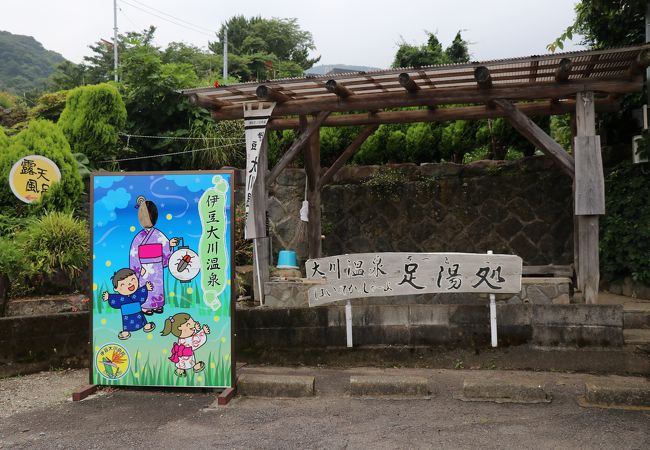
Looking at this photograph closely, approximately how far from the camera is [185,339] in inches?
228

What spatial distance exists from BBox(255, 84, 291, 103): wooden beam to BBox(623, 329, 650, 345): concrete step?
18.4 feet

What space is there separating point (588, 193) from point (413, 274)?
8.43 feet

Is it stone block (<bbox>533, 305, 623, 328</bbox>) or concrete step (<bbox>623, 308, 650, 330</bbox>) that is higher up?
stone block (<bbox>533, 305, 623, 328</bbox>)

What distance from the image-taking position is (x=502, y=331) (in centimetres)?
673

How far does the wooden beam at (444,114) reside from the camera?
29.0ft

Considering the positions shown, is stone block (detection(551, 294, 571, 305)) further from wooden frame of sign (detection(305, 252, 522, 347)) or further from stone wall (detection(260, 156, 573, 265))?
stone wall (detection(260, 156, 573, 265))

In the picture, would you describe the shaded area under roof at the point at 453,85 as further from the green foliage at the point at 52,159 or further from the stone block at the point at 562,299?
the green foliage at the point at 52,159

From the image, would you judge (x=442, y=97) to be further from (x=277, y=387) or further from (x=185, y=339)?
(x=185, y=339)

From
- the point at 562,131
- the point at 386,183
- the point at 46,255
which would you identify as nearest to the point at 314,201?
the point at 386,183

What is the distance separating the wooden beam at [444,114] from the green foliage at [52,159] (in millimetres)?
3631

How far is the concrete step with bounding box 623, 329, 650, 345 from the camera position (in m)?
6.51

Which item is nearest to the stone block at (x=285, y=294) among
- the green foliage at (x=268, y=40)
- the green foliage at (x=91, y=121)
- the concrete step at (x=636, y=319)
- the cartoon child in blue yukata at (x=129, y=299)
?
the cartoon child in blue yukata at (x=129, y=299)

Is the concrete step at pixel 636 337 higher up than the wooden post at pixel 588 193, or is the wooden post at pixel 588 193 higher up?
the wooden post at pixel 588 193

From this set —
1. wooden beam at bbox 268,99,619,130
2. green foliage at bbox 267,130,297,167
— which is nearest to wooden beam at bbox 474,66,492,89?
wooden beam at bbox 268,99,619,130
